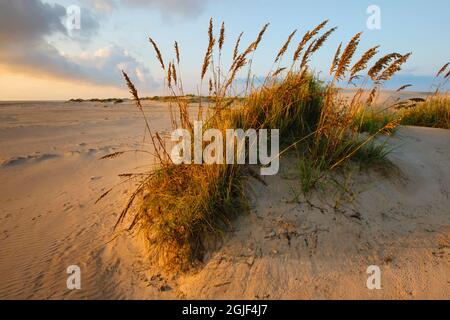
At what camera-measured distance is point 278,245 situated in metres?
2.46

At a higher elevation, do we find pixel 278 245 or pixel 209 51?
pixel 209 51

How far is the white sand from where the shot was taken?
7.32 feet

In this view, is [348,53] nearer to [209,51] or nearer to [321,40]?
[321,40]

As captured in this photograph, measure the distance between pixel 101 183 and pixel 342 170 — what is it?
2.86 metres

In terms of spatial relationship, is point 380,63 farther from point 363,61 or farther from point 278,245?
point 278,245

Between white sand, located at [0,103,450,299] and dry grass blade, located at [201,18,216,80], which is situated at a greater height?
dry grass blade, located at [201,18,216,80]

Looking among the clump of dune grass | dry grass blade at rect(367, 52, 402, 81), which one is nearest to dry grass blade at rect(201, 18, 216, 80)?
the clump of dune grass

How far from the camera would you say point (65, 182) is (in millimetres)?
4180

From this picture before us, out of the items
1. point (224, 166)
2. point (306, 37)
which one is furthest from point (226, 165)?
point (306, 37)

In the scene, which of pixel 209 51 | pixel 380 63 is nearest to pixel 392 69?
pixel 380 63

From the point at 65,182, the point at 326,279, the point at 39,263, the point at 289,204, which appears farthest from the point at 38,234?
the point at 326,279

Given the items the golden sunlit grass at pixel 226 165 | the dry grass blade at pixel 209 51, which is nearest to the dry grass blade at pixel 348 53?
the golden sunlit grass at pixel 226 165

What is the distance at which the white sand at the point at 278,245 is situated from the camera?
223 centimetres

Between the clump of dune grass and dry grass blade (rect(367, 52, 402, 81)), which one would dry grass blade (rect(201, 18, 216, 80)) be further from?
dry grass blade (rect(367, 52, 402, 81))
